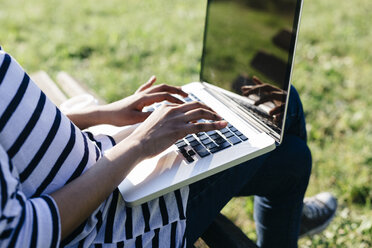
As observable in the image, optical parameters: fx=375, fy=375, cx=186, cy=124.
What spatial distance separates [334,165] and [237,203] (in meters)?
0.57

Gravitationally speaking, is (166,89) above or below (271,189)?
above

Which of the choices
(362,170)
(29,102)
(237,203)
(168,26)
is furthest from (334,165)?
(168,26)

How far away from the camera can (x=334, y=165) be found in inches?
78.7

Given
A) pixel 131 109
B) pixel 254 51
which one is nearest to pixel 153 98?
pixel 131 109

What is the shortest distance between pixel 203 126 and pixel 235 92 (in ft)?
1.16

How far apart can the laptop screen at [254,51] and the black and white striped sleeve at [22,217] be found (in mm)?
684

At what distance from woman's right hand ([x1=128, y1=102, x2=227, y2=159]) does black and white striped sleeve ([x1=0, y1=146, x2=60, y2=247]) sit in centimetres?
25

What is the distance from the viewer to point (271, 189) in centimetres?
129

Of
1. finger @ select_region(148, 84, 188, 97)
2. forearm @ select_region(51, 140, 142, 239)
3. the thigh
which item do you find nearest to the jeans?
the thigh

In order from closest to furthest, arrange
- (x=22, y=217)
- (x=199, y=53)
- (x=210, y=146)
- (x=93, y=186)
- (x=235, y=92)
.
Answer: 1. (x=22, y=217)
2. (x=93, y=186)
3. (x=210, y=146)
4. (x=235, y=92)
5. (x=199, y=53)

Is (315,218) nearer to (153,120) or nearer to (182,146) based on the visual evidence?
(182,146)

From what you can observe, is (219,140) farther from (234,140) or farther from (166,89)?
→ (166,89)

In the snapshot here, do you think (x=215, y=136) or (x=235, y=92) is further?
(x=235, y=92)

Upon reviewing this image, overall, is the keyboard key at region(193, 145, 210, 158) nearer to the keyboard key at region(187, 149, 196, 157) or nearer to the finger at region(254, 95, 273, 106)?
the keyboard key at region(187, 149, 196, 157)
